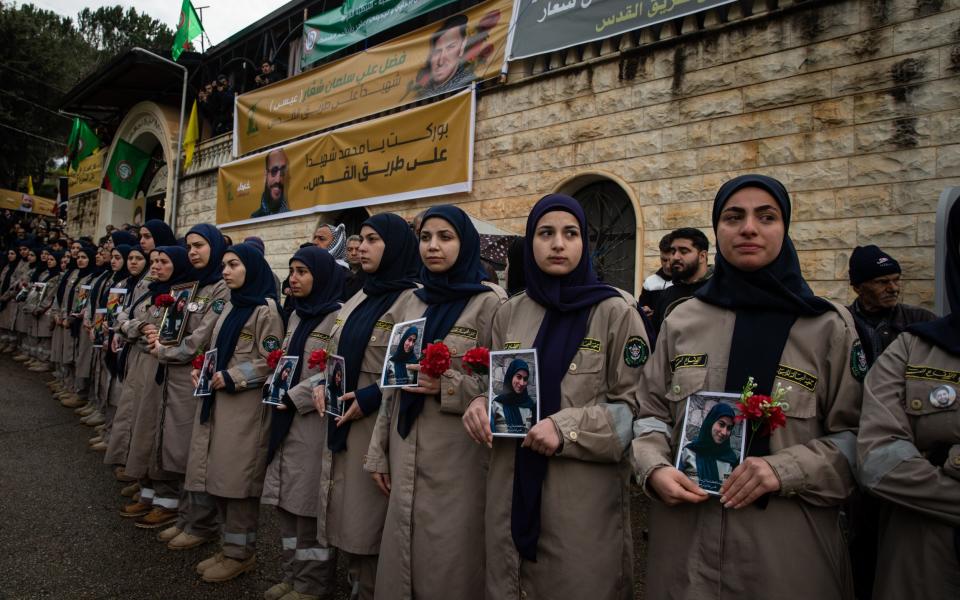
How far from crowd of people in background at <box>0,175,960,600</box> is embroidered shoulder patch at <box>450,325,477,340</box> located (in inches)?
→ 0.5

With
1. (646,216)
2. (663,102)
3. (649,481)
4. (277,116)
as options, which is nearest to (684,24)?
(663,102)

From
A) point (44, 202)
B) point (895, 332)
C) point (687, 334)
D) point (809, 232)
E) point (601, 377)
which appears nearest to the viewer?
point (687, 334)

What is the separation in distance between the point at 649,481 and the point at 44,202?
27.3m

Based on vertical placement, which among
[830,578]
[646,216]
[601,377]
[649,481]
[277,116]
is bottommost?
[830,578]

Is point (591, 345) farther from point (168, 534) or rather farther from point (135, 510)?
point (135, 510)

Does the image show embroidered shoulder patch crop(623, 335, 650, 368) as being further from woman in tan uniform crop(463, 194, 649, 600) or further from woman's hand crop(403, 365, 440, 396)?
woman's hand crop(403, 365, 440, 396)

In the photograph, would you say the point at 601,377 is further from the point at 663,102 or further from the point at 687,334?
the point at 663,102

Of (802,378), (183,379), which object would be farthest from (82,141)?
(802,378)

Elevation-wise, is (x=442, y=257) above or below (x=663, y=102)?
below

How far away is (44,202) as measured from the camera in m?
22.0

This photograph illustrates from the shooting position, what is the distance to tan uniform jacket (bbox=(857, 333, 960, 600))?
1.32m

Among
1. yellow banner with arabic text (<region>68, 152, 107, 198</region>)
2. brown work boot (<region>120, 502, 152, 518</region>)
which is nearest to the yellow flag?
yellow banner with arabic text (<region>68, 152, 107, 198</region>)

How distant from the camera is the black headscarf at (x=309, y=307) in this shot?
2922 millimetres

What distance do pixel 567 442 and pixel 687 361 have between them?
424mm
